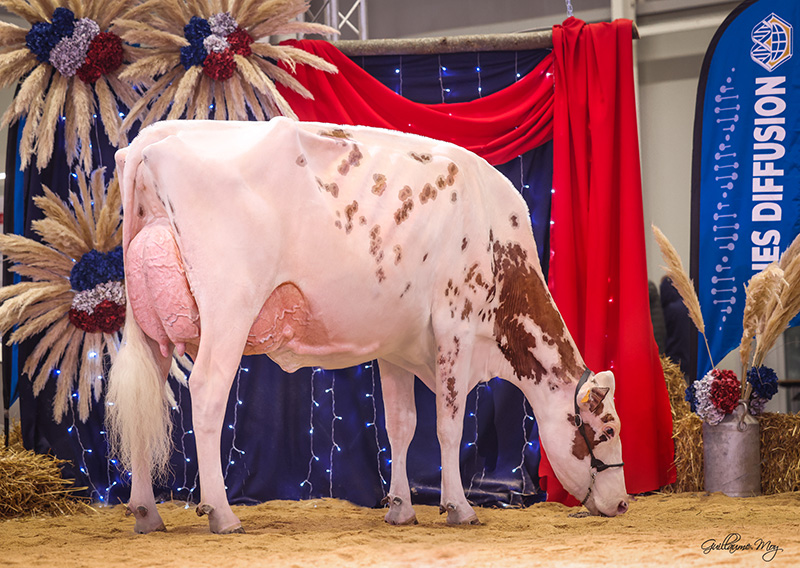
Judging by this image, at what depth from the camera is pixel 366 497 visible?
4.91 metres

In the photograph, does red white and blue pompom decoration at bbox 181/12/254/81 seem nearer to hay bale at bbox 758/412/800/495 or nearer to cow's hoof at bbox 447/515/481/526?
cow's hoof at bbox 447/515/481/526

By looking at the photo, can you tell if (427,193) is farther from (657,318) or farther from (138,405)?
(657,318)

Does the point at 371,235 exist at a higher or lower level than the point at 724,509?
higher

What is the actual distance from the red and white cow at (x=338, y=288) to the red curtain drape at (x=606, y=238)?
732 millimetres

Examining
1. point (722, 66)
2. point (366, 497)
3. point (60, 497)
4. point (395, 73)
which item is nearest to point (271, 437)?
point (366, 497)

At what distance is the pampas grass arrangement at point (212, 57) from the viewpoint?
455 cm

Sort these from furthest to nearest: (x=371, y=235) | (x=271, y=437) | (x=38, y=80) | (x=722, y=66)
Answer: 1. (x=722, y=66)
2. (x=271, y=437)
3. (x=38, y=80)
4. (x=371, y=235)

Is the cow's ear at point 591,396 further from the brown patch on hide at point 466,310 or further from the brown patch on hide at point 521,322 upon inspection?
the brown patch on hide at point 466,310

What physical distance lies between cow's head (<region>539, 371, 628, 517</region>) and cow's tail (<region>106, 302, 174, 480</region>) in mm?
1890

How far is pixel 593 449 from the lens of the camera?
3.96 m

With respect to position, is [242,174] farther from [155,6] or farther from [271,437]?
[271,437]

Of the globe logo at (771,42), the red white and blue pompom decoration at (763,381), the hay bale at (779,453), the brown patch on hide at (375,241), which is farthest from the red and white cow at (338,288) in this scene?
the globe logo at (771,42)

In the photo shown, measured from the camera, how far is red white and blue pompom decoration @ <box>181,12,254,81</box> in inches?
179

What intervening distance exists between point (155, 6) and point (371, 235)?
214cm
